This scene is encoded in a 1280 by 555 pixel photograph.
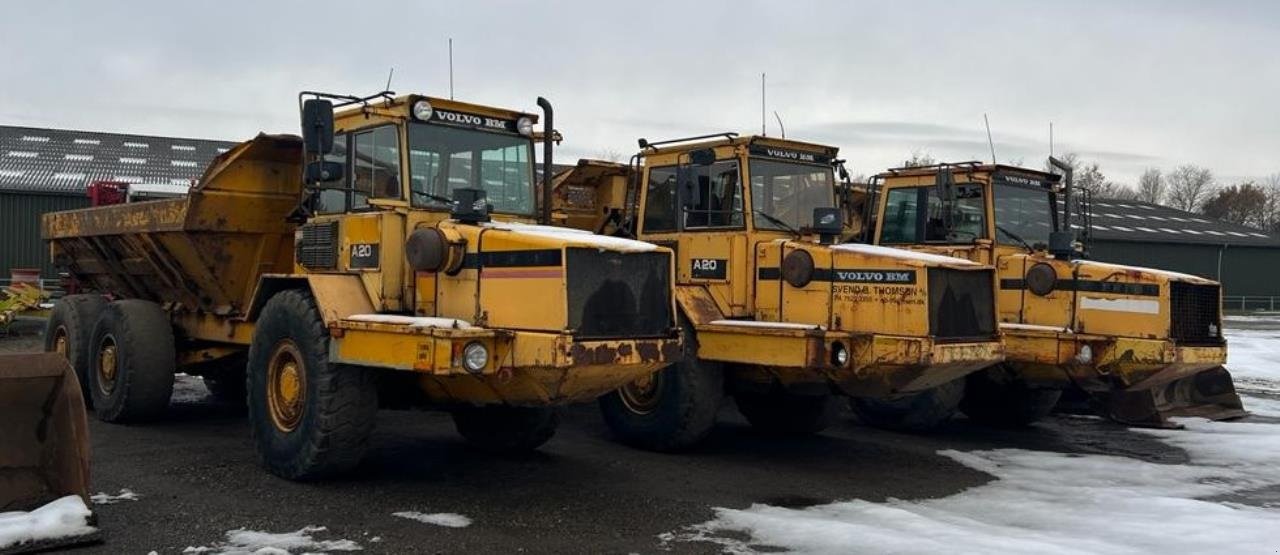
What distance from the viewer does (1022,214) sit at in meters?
11.2

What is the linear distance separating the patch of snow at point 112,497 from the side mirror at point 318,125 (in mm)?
2499

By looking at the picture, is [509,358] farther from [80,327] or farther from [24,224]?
[24,224]

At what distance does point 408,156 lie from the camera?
7.57 metres

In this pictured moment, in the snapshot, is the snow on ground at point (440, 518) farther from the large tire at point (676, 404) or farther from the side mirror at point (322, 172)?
the large tire at point (676, 404)

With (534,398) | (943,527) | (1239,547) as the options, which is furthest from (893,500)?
(534,398)

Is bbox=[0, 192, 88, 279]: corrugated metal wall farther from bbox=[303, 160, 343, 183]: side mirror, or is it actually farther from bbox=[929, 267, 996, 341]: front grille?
bbox=[929, 267, 996, 341]: front grille

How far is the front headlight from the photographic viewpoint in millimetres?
8172

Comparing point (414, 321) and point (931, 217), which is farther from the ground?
point (931, 217)

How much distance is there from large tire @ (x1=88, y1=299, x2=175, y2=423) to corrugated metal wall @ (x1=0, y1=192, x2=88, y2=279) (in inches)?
773

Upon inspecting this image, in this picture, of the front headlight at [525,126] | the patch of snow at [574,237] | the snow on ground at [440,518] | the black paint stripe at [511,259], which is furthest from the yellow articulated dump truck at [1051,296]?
the snow on ground at [440,518]

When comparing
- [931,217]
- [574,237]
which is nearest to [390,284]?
[574,237]

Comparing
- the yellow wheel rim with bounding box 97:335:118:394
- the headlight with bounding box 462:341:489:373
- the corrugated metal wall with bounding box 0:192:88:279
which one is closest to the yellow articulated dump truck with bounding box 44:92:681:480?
the headlight with bounding box 462:341:489:373

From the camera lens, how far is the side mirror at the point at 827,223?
30.2 feet

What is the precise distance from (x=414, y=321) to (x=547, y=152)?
178 cm
